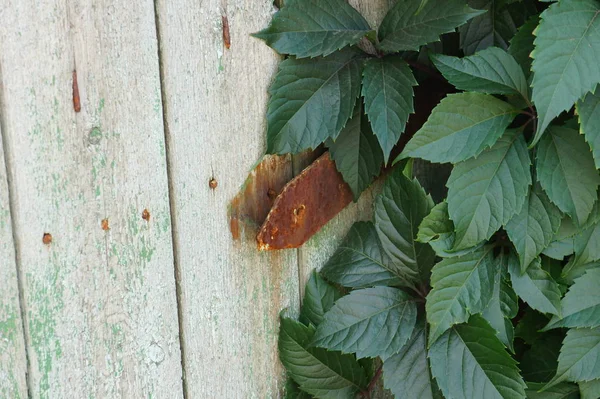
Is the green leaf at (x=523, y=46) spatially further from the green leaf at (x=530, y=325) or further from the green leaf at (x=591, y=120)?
the green leaf at (x=530, y=325)

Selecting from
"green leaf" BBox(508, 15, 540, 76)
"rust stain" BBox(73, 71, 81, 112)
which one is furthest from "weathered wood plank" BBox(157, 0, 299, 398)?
"green leaf" BBox(508, 15, 540, 76)

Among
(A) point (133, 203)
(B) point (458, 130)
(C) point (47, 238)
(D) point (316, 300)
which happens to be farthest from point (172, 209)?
(B) point (458, 130)

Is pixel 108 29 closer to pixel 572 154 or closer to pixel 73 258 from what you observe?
pixel 73 258

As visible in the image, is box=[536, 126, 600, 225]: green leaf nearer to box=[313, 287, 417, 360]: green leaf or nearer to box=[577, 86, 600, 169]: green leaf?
box=[577, 86, 600, 169]: green leaf

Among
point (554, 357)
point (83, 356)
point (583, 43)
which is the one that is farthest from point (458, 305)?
point (83, 356)

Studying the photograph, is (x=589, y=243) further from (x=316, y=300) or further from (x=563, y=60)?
(x=316, y=300)

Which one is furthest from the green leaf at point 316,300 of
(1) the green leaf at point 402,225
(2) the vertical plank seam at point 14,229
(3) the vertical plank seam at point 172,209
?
(2) the vertical plank seam at point 14,229
